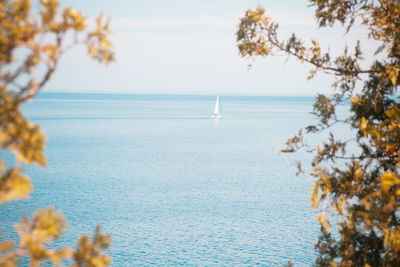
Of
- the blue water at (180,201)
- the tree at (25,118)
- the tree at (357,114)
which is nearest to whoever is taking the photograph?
the tree at (25,118)

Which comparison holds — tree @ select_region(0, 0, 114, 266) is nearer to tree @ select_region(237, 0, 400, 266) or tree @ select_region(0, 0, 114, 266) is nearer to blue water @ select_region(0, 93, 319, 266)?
tree @ select_region(237, 0, 400, 266)

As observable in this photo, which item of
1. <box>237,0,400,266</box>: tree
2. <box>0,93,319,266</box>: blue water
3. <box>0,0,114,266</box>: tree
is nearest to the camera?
<box>0,0,114,266</box>: tree

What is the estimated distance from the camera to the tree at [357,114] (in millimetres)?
6710

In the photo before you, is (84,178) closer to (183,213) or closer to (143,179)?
(143,179)

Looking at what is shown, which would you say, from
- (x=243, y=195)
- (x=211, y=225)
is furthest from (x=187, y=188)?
(x=211, y=225)

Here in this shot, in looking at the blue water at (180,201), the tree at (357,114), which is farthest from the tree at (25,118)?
the blue water at (180,201)

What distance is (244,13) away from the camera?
27.5 feet

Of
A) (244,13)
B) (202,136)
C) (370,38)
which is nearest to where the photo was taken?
(370,38)

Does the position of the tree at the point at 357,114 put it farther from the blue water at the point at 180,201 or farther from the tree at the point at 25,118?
the blue water at the point at 180,201

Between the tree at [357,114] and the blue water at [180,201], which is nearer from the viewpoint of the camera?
the tree at [357,114]

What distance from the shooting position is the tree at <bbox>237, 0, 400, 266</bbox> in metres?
6.71

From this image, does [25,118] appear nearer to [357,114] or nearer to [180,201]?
[357,114]

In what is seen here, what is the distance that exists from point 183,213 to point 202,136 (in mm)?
43853

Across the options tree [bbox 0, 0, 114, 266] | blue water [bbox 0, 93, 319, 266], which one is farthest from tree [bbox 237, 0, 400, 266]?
blue water [bbox 0, 93, 319, 266]
